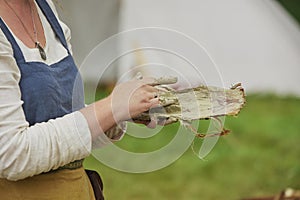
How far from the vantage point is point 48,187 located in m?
1.55

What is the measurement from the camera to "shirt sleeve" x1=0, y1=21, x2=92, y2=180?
139cm

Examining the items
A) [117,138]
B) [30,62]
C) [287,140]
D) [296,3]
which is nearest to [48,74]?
[30,62]

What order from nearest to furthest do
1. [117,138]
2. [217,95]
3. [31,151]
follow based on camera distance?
1. [31,151]
2. [217,95]
3. [117,138]

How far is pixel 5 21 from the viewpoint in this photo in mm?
1468

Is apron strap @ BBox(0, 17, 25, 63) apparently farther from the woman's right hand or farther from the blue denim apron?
the woman's right hand

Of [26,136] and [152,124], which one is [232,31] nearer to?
[152,124]

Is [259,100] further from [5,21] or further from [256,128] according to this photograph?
[5,21]

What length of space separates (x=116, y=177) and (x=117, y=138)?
8.54 ft

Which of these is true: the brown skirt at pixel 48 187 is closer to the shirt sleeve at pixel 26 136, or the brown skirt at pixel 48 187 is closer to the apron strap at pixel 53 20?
the shirt sleeve at pixel 26 136

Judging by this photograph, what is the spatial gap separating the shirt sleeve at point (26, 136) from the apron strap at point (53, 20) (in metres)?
0.24

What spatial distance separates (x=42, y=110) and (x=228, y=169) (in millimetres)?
3036

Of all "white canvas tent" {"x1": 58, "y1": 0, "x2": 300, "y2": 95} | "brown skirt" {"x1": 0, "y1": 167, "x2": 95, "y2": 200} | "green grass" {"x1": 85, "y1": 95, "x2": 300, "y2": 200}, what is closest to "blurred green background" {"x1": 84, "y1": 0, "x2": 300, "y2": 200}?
"green grass" {"x1": 85, "y1": 95, "x2": 300, "y2": 200}

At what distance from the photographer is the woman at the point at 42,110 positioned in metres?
1.40

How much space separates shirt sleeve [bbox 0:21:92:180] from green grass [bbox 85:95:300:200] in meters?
2.54
